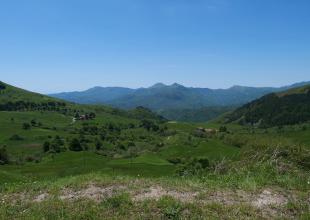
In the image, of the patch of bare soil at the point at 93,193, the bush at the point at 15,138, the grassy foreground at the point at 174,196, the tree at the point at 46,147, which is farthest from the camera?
the bush at the point at 15,138

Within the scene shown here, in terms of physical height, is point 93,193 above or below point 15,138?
above

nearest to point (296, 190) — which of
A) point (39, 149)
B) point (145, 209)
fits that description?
point (145, 209)

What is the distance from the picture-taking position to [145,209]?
9.96 meters

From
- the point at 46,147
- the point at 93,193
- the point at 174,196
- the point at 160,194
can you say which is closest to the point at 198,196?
the point at 174,196

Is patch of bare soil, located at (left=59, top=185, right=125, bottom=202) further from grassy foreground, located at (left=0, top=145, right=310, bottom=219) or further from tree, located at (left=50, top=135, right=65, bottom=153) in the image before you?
tree, located at (left=50, top=135, right=65, bottom=153)

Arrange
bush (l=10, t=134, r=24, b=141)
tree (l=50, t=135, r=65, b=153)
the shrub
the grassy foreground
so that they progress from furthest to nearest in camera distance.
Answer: bush (l=10, t=134, r=24, b=141)
tree (l=50, t=135, r=65, b=153)
the grassy foreground
the shrub

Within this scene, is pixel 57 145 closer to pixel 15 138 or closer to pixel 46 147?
pixel 46 147

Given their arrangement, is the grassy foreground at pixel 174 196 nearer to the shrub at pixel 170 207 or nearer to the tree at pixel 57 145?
the shrub at pixel 170 207

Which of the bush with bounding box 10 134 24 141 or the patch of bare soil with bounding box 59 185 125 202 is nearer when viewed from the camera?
the patch of bare soil with bounding box 59 185 125 202

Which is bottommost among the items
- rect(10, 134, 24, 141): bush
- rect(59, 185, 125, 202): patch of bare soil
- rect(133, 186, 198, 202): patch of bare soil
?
rect(10, 134, 24, 141): bush

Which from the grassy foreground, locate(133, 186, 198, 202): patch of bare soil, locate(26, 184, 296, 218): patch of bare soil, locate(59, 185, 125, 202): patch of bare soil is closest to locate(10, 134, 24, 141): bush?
the grassy foreground

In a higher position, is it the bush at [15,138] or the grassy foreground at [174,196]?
the grassy foreground at [174,196]

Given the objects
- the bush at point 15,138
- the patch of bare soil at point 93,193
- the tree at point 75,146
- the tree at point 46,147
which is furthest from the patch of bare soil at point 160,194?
the bush at point 15,138

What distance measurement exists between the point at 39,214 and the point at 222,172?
598 centimetres
